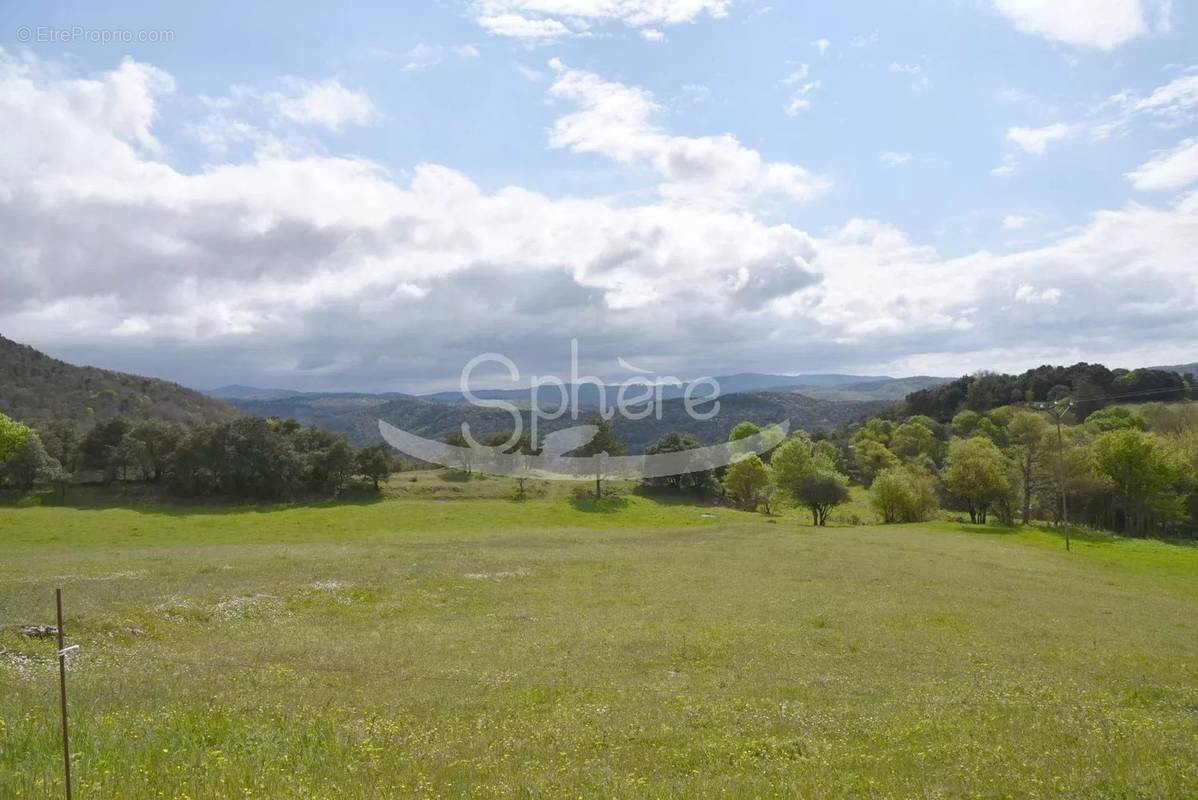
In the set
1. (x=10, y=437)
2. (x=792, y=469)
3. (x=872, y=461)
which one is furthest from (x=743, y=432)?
(x=10, y=437)

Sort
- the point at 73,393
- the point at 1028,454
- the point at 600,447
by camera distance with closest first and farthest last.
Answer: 1. the point at 1028,454
2. the point at 600,447
3. the point at 73,393

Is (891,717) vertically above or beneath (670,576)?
above

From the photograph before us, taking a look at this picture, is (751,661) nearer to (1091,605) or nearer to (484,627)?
(484,627)

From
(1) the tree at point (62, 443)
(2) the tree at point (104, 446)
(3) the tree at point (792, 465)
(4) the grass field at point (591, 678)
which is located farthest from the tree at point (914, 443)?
(1) the tree at point (62, 443)

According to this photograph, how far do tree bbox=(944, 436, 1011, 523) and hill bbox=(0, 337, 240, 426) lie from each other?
141848 mm

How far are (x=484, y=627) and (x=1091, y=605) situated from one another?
29.9 metres

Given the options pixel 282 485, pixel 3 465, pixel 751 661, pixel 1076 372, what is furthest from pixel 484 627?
pixel 1076 372

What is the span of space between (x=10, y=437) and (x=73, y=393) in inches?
3733

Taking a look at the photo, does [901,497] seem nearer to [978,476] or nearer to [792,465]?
[978,476]

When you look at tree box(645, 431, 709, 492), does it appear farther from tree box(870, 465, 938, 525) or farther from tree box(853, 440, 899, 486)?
tree box(853, 440, 899, 486)

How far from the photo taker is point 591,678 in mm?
18297

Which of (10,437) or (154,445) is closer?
(10,437)

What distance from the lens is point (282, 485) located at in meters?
93.5

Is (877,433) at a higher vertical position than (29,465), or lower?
lower
